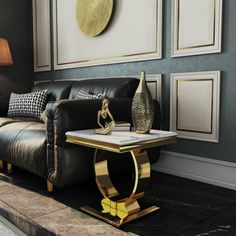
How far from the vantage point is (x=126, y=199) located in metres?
1.51

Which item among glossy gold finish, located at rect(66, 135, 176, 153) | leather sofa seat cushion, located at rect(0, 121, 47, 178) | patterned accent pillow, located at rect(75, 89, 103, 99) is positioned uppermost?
patterned accent pillow, located at rect(75, 89, 103, 99)

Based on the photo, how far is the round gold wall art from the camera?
268 cm

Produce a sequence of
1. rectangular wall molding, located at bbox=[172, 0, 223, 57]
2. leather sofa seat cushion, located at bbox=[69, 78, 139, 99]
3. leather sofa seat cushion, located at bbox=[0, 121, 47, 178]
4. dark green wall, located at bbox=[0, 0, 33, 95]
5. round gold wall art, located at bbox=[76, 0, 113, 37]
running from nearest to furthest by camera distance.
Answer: leather sofa seat cushion, located at bbox=[0, 121, 47, 178] → rectangular wall molding, located at bbox=[172, 0, 223, 57] → leather sofa seat cushion, located at bbox=[69, 78, 139, 99] → round gold wall art, located at bbox=[76, 0, 113, 37] → dark green wall, located at bbox=[0, 0, 33, 95]

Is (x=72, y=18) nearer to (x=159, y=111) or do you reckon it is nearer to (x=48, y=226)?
(x=159, y=111)

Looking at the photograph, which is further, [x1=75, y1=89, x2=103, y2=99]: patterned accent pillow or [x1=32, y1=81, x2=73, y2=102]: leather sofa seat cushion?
[x1=32, y1=81, x2=73, y2=102]: leather sofa seat cushion

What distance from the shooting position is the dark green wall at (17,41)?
3.62 meters

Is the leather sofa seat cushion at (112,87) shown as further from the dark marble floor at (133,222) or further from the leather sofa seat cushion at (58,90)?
the dark marble floor at (133,222)

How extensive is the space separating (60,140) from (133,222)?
0.60 metres

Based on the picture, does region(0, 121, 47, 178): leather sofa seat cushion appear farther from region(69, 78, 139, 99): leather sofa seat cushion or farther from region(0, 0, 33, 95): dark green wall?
region(0, 0, 33, 95): dark green wall

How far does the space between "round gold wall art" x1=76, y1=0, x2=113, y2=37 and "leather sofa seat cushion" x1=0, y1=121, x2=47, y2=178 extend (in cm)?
120

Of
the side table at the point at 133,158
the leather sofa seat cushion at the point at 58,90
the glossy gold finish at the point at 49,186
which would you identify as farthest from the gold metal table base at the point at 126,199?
the leather sofa seat cushion at the point at 58,90

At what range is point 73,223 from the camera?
4.75 ft

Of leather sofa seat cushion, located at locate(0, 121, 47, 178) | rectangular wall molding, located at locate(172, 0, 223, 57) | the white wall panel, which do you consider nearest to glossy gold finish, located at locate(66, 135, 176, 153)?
leather sofa seat cushion, located at locate(0, 121, 47, 178)

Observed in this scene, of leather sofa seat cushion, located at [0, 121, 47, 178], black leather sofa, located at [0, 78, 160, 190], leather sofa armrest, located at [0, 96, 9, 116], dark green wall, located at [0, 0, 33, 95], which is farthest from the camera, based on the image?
dark green wall, located at [0, 0, 33, 95]
